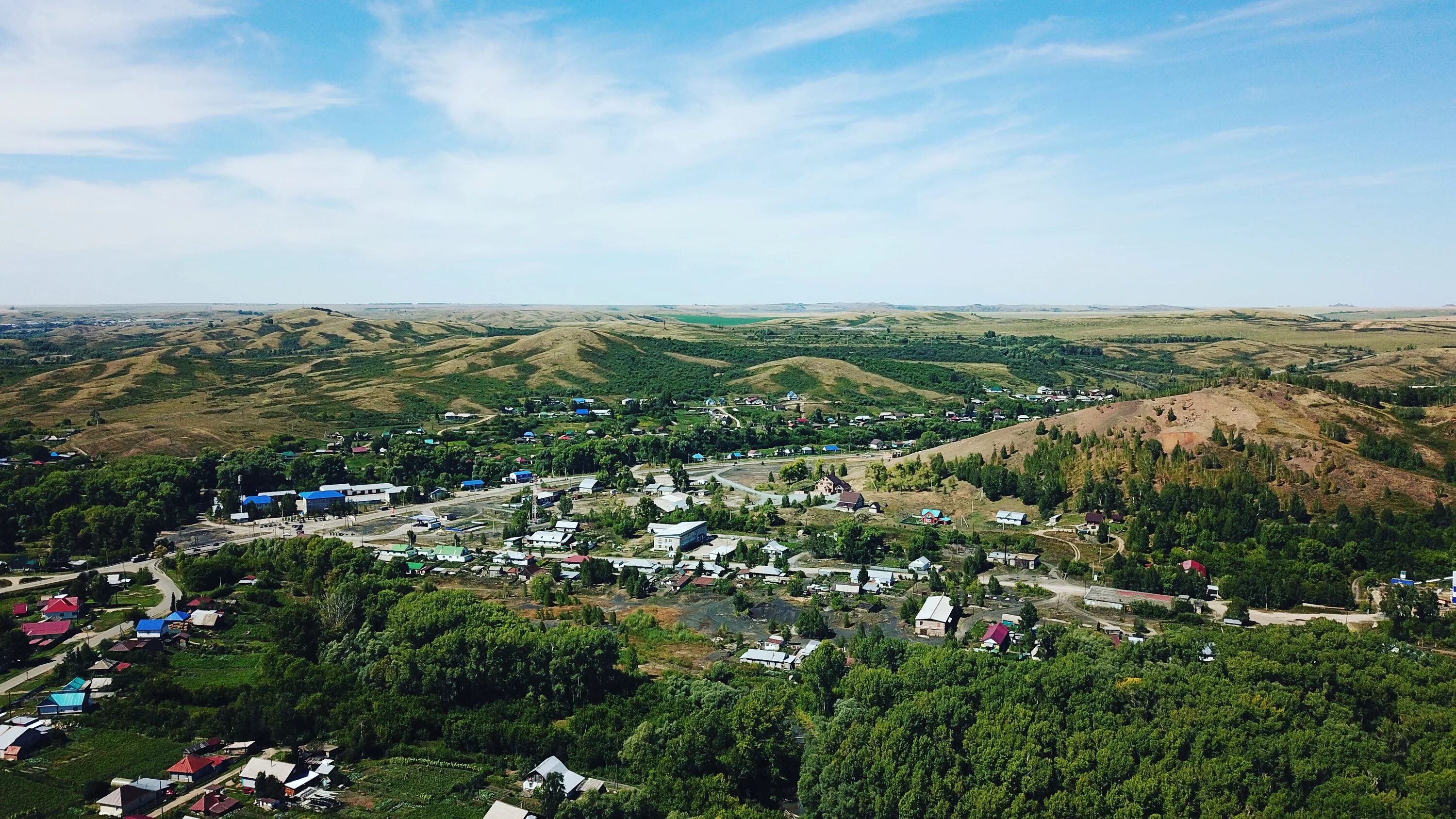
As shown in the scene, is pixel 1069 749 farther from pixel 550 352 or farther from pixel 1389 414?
pixel 550 352

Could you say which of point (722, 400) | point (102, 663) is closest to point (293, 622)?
point (102, 663)

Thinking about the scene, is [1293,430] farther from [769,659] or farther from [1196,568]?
[769,659]

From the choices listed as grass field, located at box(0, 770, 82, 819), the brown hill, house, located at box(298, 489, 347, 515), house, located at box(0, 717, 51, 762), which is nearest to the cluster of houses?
grass field, located at box(0, 770, 82, 819)

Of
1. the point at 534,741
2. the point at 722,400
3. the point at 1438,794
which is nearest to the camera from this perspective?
the point at 1438,794

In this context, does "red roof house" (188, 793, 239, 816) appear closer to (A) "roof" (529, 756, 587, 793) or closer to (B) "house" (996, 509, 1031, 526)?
(A) "roof" (529, 756, 587, 793)

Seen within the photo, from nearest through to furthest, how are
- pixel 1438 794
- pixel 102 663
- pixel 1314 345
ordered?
1. pixel 1438 794
2. pixel 102 663
3. pixel 1314 345

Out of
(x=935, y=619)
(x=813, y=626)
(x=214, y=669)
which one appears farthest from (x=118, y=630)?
(x=935, y=619)
